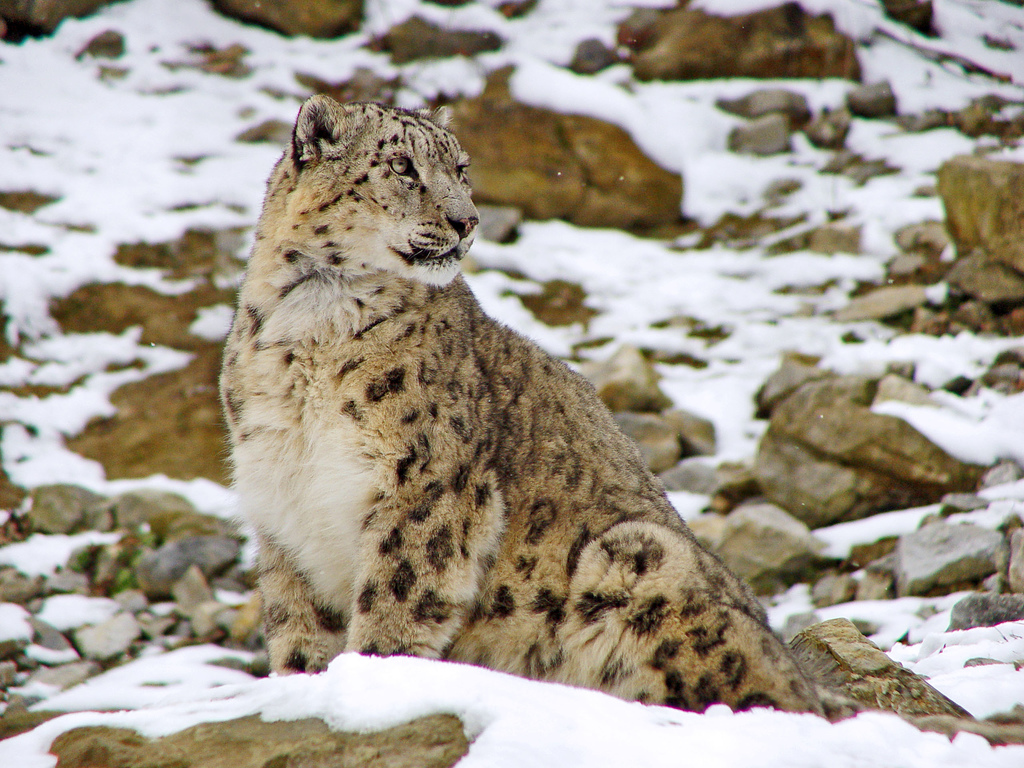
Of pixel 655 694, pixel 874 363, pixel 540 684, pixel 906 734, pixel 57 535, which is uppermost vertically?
pixel 906 734

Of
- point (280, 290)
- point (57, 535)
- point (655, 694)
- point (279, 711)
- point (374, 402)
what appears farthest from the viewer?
point (57, 535)

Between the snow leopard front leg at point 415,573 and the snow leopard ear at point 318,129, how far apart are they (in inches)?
71.7

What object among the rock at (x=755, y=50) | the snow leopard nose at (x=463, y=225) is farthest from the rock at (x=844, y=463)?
the rock at (x=755, y=50)

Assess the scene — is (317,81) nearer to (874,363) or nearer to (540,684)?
(874,363)

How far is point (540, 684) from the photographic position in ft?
11.2

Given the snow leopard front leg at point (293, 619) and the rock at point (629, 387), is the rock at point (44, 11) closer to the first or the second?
the rock at point (629, 387)

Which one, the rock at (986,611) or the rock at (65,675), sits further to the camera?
the rock at (65,675)

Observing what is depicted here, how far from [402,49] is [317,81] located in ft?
5.49

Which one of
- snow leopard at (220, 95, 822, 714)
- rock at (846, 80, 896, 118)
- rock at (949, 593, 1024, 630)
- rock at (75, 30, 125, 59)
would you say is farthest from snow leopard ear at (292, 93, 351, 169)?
rock at (846, 80, 896, 118)

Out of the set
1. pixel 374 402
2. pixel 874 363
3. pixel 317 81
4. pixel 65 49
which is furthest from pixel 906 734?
pixel 65 49

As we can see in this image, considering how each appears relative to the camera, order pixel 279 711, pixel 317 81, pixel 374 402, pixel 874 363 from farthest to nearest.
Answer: pixel 317 81 → pixel 874 363 → pixel 374 402 → pixel 279 711

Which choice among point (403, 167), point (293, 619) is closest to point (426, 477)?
point (293, 619)

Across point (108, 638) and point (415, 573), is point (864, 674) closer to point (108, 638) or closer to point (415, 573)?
point (415, 573)

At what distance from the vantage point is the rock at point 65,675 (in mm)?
6258
